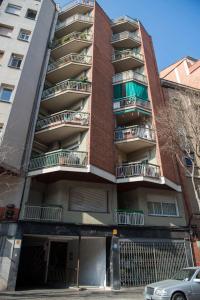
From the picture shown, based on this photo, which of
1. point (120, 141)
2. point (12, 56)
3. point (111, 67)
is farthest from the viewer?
point (111, 67)

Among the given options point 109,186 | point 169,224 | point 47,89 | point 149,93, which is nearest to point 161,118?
point 149,93

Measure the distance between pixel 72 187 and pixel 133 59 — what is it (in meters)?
13.0

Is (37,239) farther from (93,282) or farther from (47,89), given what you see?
(47,89)

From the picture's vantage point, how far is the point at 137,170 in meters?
15.9

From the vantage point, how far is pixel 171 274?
14.2m

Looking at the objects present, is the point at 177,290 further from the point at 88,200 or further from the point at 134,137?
the point at 134,137

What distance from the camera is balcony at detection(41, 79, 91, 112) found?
17.7 metres

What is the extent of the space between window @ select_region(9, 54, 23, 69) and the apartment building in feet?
6.09

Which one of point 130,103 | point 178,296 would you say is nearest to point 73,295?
point 178,296

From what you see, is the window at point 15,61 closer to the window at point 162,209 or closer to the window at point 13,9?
the window at point 13,9

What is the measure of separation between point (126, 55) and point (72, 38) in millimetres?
4990

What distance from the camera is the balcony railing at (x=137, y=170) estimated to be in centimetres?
1562

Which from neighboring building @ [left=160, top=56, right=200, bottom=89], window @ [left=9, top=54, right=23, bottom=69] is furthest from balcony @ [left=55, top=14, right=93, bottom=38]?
neighboring building @ [left=160, top=56, right=200, bottom=89]

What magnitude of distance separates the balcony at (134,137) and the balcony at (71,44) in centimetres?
899
